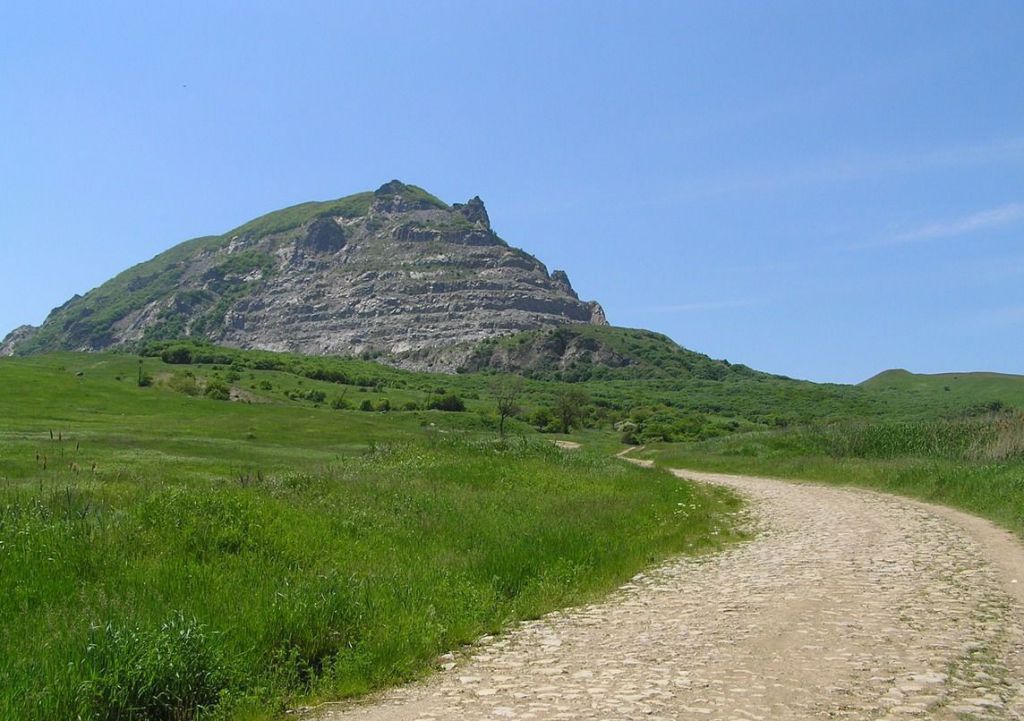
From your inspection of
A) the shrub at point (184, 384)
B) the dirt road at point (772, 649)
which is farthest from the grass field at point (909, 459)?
the shrub at point (184, 384)

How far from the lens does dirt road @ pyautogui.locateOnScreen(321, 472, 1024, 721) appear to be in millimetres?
6863

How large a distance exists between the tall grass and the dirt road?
3.08ft

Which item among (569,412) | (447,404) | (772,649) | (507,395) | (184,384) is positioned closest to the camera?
(772,649)

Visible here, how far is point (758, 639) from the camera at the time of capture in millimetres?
9047

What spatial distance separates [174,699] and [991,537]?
15888 millimetres

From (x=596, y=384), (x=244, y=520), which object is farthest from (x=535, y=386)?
(x=244, y=520)

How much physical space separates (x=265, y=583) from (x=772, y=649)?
6094 mm

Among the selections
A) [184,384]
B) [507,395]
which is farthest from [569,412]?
[184,384]

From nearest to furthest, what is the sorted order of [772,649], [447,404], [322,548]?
[772,649] < [322,548] < [447,404]

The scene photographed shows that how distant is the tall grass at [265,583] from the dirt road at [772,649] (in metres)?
0.94

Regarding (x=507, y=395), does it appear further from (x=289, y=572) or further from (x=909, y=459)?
(x=289, y=572)

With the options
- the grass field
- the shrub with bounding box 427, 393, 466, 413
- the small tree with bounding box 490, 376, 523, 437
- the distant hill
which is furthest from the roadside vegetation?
the distant hill

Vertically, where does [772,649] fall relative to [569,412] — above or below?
below

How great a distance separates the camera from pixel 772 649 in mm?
8586
